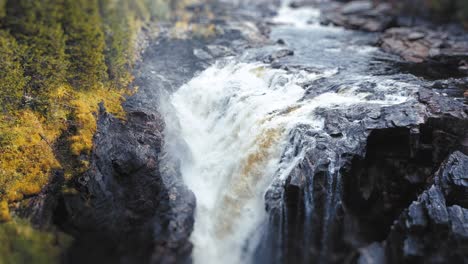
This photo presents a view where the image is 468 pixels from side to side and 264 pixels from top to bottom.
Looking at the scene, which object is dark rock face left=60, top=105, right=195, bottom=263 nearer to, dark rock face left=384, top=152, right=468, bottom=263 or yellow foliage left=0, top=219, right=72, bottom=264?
yellow foliage left=0, top=219, right=72, bottom=264

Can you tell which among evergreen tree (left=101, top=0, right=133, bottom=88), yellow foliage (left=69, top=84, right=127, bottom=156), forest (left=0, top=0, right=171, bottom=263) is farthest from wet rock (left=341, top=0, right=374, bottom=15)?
yellow foliage (left=69, top=84, right=127, bottom=156)

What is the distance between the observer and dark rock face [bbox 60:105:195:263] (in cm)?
1364

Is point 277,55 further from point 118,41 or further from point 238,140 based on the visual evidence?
point 118,41

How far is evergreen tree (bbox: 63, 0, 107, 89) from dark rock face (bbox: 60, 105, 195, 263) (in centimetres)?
373

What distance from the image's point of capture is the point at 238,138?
17.1 m

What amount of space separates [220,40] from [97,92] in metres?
14.6

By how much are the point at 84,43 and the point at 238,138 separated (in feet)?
40.2

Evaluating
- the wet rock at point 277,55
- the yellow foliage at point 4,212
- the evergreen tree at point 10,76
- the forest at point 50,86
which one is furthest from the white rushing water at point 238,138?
the evergreen tree at point 10,76

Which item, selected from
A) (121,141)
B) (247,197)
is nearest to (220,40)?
(121,141)

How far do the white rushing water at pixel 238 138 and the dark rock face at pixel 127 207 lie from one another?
963 millimetres

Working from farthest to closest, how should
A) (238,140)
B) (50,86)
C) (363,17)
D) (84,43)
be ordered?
(363,17), (84,43), (50,86), (238,140)

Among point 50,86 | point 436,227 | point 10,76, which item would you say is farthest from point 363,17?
point 10,76

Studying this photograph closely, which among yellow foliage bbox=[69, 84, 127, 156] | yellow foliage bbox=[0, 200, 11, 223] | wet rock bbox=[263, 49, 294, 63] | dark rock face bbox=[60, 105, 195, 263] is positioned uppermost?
yellow foliage bbox=[69, 84, 127, 156]

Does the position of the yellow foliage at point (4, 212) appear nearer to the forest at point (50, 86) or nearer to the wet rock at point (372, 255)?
the forest at point (50, 86)
